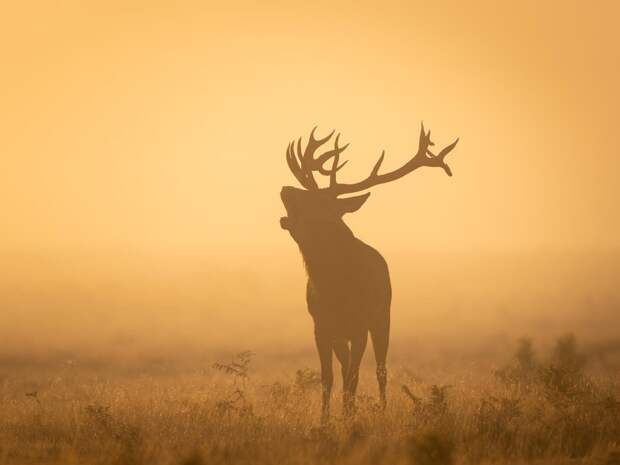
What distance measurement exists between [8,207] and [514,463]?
17443 centimetres

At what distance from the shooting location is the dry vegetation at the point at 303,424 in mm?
11438

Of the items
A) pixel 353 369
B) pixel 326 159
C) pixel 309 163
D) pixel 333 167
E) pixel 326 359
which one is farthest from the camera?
pixel 309 163

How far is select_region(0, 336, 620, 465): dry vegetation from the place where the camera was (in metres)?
11.4

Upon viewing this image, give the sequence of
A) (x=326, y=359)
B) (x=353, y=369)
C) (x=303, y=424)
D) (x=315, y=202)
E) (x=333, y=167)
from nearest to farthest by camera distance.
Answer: (x=303, y=424) → (x=353, y=369) → (x=326, y=359) → (x=315, y=202) → (x=333, y=167)

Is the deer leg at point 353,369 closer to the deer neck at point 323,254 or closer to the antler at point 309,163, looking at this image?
the deer neck at point 323,254

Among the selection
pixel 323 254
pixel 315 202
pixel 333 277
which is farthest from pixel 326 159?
pixel 333 277

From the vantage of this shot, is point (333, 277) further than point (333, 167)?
No

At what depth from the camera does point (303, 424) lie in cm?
1329

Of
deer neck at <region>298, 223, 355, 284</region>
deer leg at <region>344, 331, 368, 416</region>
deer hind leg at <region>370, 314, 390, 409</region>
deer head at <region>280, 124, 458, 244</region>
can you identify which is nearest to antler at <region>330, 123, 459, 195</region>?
deer head at <region>280, 124, 458, 244</region>

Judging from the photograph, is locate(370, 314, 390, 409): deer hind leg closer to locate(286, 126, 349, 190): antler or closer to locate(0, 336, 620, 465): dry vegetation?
locate(0, 336, 620, 465): dry vegetation

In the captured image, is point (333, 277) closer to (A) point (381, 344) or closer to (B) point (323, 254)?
(B) point (323, 254)

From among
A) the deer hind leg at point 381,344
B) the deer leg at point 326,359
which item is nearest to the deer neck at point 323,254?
the deer leg at point 326,359

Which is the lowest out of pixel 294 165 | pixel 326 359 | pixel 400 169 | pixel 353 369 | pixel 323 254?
pixel 353 369

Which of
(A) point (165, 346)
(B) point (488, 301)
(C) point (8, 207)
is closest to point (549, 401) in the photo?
(A) point (165, 346)
